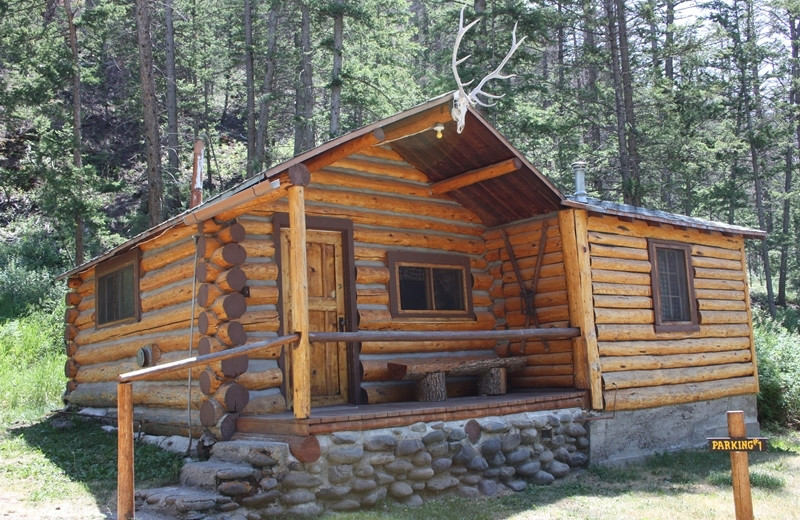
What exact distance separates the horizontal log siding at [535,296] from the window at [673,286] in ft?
5.89

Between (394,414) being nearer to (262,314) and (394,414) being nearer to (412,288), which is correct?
(262,314)

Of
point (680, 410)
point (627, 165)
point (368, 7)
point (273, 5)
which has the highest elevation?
point (273, 5)

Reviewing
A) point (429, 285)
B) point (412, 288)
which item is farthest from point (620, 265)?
point (412, 288)

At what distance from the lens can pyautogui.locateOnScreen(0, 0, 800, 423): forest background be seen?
19.2 meters

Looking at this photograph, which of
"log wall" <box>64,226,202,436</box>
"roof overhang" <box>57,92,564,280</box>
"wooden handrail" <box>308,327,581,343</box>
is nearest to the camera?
"wooden handrail" <box>308,327,581,343</box>

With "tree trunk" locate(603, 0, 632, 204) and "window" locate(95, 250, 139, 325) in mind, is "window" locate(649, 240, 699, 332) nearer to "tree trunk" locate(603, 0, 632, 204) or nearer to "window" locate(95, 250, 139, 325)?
"window" locate(95, 250, 139, 325)

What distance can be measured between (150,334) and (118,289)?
1657 millimetres

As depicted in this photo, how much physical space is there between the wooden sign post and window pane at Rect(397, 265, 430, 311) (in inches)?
226

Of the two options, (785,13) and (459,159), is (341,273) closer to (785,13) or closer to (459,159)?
(459,159)

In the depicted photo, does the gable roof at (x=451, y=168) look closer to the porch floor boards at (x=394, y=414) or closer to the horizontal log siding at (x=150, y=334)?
the horizontal log siding at (x=150, y=334)

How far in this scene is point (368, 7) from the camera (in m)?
20.3

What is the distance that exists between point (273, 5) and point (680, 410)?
1825 centimetres

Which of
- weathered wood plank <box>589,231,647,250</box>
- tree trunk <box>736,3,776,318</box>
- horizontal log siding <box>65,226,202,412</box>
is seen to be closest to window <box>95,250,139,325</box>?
horizontal log siding <box>65,226,202,412</box>

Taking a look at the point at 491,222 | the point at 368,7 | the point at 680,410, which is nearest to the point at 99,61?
the point at 368,7
